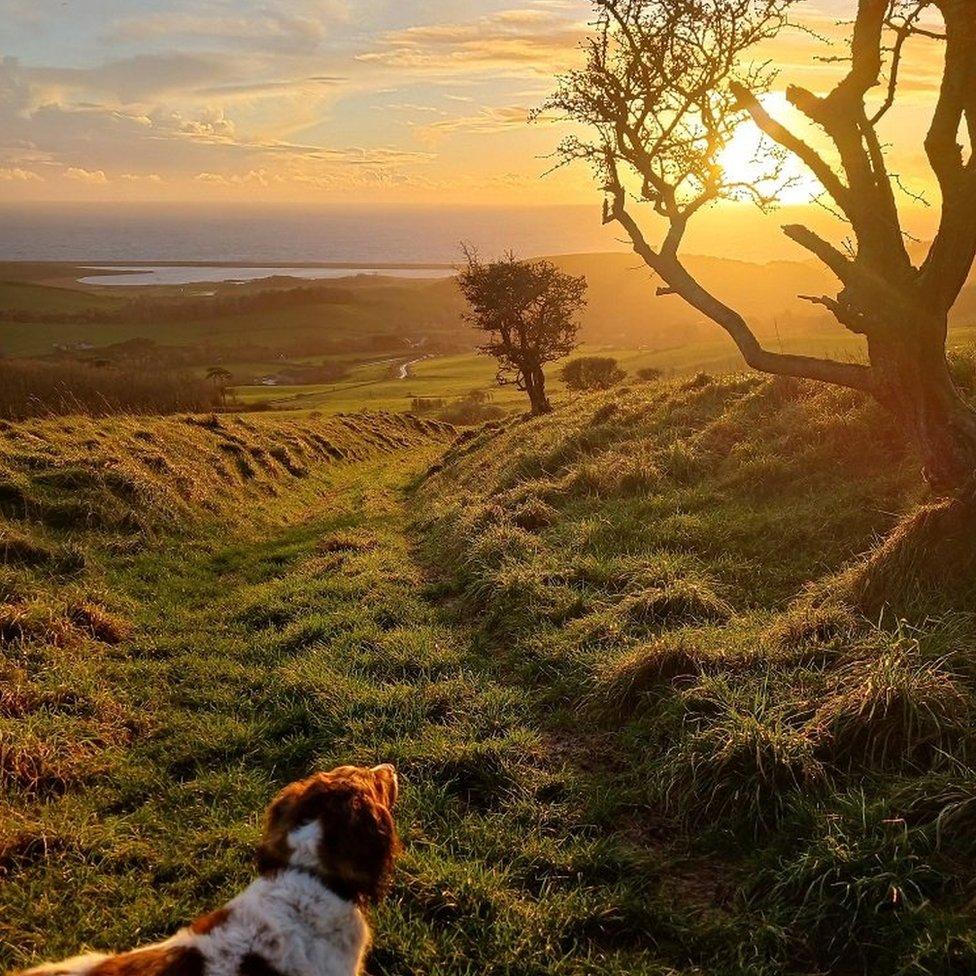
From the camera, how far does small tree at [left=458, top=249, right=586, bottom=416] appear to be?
127 feet

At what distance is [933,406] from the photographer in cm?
796

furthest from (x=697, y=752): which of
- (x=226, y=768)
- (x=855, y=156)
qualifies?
(x=855, y=156)

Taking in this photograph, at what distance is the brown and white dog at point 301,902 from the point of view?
131 inches

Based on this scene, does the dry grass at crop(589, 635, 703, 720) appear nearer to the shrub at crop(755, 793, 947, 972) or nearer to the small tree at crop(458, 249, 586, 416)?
the shrub at crop(755, 793, 947, 972)

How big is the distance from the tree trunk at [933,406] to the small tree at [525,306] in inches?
1177

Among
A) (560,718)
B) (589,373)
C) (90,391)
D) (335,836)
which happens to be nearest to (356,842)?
(335,836)

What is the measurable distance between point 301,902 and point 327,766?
2.60 metres

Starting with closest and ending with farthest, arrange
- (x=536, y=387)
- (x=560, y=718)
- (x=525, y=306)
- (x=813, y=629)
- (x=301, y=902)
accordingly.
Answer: (x=301, y=902)
(x=813, y=629)
(x=560, y=718)
(x=525, y=306)
(x=536, y=387)

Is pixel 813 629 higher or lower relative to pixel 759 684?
higher

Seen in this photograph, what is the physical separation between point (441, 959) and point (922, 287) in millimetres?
7747

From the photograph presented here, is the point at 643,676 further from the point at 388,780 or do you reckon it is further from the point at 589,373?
the point at 589,373

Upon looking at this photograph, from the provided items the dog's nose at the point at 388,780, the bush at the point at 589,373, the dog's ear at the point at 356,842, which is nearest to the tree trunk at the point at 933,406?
the dog's nose at the point at 388,780

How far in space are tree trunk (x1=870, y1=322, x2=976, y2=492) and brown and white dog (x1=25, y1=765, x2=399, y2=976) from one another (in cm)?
686

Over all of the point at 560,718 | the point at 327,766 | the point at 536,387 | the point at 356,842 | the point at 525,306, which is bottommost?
the point at 327,766
